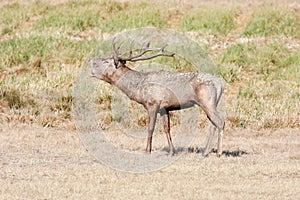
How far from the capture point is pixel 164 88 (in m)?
13.5

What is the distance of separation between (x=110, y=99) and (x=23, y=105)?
241 centimetres

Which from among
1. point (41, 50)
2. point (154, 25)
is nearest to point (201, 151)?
point (41, 50)

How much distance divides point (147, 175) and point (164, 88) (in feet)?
7.35

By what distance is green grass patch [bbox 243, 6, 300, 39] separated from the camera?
93.4ft

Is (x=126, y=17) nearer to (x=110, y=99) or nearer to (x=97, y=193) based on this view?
(x=110, y=99)

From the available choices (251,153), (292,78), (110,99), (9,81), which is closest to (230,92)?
(292,78)

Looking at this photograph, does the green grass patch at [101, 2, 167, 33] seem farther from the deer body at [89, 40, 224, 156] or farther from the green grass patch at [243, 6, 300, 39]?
the deer body at [89, 40, 224, 156]

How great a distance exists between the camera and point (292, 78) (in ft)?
77.8

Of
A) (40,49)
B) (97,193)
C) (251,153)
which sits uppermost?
(97,193)

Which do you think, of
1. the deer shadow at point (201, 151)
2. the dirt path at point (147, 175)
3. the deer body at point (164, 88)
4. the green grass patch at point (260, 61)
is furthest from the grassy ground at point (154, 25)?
the deer body at point (164, 88)

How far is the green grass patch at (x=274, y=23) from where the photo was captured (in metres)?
28.5

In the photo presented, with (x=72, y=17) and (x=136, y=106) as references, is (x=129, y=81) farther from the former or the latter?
(x=72, y=17)

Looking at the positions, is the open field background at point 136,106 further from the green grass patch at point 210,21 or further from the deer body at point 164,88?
the deer body at point 164,88

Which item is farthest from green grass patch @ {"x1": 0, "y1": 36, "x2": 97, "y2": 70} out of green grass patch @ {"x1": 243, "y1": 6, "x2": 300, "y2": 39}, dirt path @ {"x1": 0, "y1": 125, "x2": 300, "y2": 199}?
dirt path @ {"x1": 0, "y1": 125, "x2": 300, "y2": 199}
